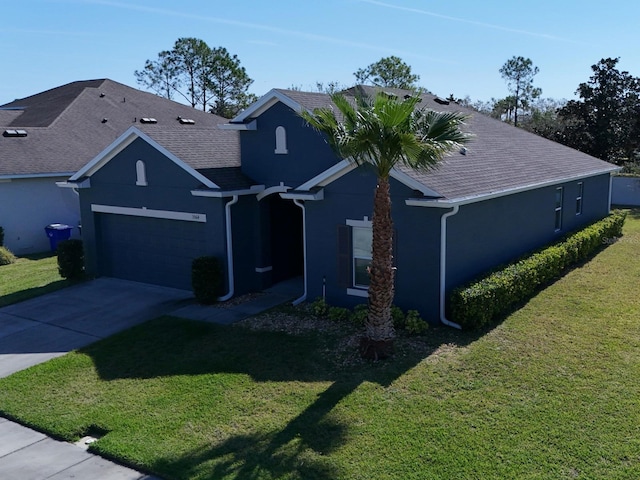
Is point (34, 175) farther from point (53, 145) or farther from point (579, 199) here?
point (579, 199)

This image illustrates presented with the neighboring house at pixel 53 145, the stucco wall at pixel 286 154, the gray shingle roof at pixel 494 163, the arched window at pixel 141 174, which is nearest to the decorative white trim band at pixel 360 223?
the gray shingle roof at pixel 494 163

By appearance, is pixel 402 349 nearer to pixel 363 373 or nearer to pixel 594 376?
pixel 363 373

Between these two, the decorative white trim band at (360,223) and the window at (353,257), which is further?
the window at (353,257)

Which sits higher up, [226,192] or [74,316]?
[226,192]

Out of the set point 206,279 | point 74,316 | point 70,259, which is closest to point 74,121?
point 70,259

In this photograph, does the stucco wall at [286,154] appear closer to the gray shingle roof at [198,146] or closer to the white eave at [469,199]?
the gray shingle roof at [198,146]

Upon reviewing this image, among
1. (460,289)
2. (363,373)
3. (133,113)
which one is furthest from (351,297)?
(133,113)

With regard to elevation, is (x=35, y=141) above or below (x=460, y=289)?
above
